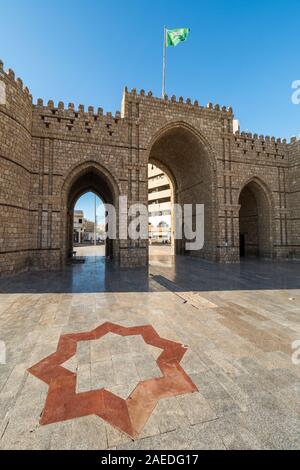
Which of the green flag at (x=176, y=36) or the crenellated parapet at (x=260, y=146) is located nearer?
the green flag at (x=176, y=36)

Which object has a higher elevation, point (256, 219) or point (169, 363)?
point (256, 219)

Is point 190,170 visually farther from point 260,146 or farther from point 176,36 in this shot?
point 176,36

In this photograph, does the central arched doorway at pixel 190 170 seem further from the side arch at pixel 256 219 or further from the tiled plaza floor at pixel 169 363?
the tiled plaza floor at pixel 169 363

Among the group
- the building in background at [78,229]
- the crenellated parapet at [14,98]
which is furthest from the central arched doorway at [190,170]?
the building in background at [78,229]

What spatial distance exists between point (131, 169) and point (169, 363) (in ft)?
42.1

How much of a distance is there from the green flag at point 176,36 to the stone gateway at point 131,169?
4.84 metres

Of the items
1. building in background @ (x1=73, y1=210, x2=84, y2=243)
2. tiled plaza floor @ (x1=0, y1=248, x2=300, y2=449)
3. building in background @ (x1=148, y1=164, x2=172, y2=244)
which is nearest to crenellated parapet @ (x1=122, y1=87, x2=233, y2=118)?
tiled plaza floor @ (x1=0, y1=248, x2=300, y2=449)

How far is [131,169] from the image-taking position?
A: 1414 cm

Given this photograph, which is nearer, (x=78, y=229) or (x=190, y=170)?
(x=190, y=170)

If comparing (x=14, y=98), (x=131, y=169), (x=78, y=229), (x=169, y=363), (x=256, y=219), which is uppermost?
(x=14, y=98)

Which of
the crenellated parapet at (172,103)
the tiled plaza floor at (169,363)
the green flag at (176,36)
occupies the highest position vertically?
the green flag at (176,36)

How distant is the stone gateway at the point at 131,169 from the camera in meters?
11.3

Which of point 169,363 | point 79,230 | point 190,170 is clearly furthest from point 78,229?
point 169,363
